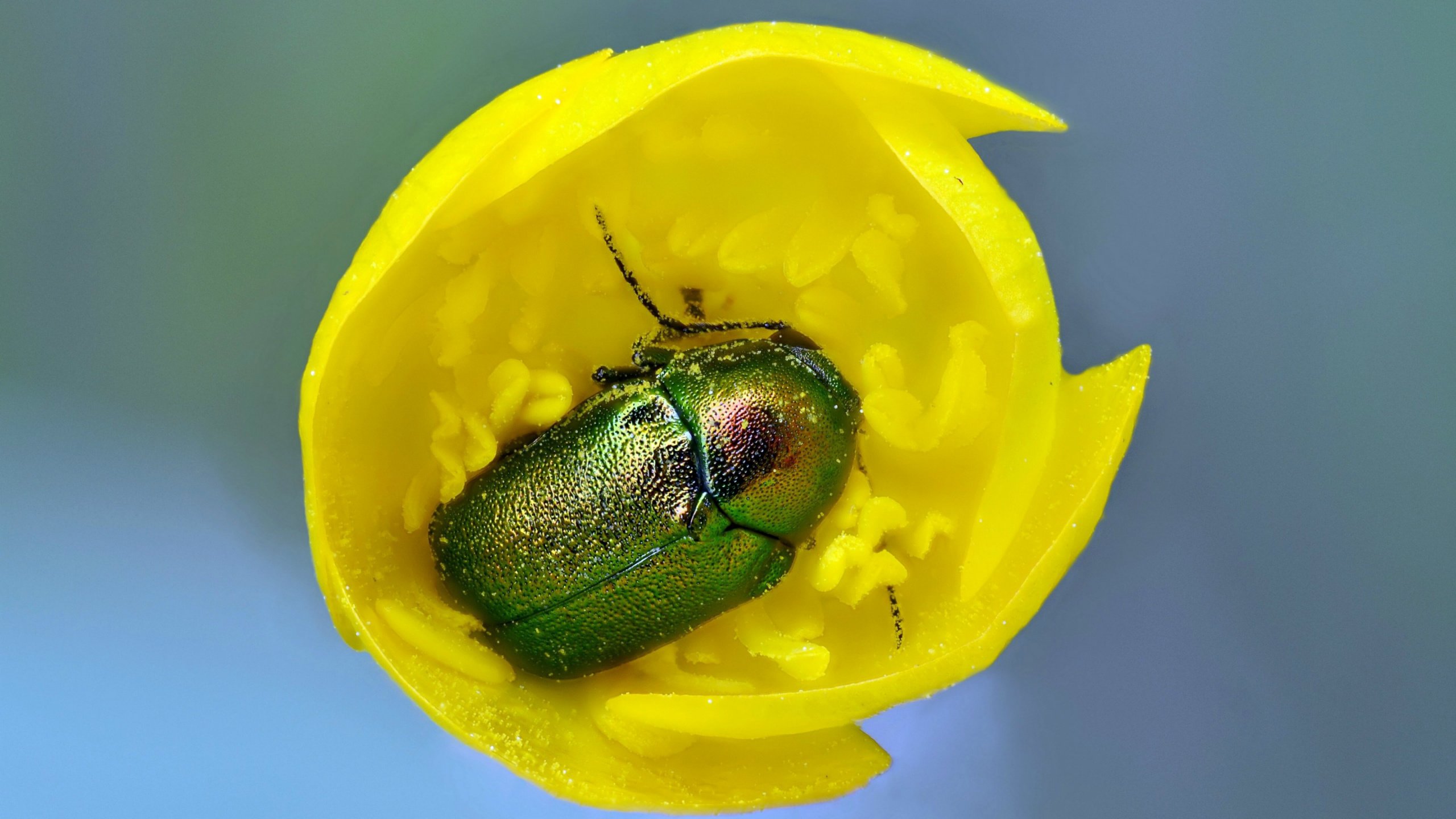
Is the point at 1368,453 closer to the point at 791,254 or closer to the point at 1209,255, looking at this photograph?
the point at 1209,255

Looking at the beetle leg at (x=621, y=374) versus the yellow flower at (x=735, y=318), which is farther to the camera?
the beetle leg at (x=621, y=374)

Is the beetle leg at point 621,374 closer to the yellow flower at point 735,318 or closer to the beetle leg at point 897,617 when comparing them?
the yellow flower at point 735,318

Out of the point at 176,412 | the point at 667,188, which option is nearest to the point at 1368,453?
the point at 667,188

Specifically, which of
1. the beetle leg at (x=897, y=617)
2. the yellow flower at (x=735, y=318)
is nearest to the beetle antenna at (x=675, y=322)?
the yellow flower at (x=735, y=318)

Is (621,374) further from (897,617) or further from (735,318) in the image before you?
(897,617)

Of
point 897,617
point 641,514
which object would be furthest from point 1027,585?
point 641,514

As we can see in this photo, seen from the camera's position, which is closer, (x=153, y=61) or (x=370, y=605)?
(x=370, y=605)
